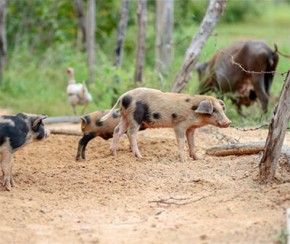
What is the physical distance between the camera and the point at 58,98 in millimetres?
15602

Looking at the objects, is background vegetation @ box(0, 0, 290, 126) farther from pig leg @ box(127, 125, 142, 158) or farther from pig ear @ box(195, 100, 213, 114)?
pig ear @ box(195, 100, 213, 114)

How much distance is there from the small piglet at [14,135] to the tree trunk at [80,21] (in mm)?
9774

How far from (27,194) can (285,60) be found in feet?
32.2

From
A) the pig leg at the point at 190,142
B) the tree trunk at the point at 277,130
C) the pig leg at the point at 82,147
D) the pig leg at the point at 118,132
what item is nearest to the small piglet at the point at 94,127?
the pig leg at the point at 82,147

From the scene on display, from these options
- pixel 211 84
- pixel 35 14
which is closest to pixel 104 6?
pixel 35 14

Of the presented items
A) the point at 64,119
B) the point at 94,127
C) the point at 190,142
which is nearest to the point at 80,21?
the point at 64,119

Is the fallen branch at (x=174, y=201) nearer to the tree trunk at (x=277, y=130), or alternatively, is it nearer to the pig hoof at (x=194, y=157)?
the tree trunk at (x=277, y=130)

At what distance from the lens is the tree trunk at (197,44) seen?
1145 cm

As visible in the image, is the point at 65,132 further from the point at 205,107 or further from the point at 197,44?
the point at 205,107

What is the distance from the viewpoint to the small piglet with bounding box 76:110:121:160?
9719mm

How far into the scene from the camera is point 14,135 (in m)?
8.05

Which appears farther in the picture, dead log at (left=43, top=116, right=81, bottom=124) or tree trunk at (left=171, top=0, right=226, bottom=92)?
dead log at (left=43, top=116, right=81, bottom=124)

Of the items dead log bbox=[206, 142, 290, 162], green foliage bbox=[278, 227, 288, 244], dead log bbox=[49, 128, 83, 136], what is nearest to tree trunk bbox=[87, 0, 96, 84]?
dead log bbox=[49, 128, 83, 136]

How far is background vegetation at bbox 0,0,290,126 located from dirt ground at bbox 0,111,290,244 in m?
4.06
